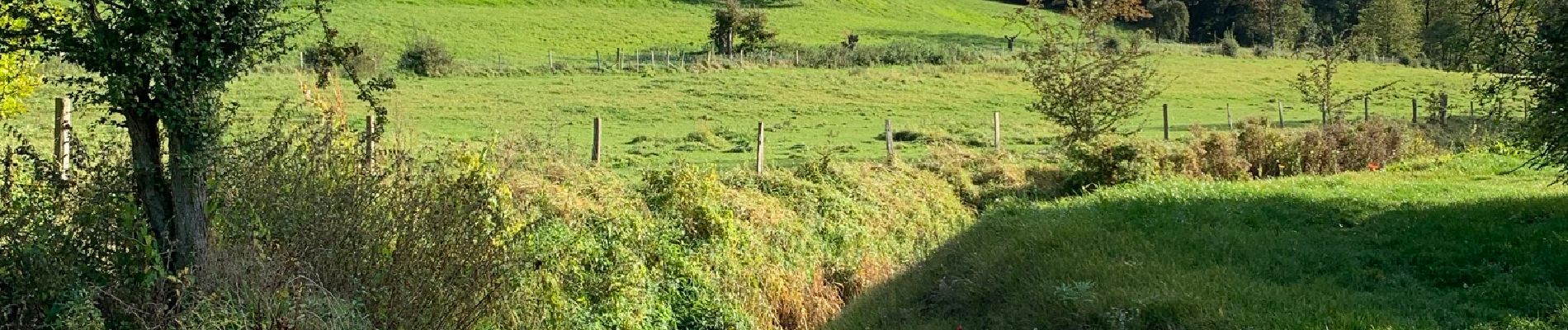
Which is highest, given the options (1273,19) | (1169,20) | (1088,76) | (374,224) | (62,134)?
(1169,20)

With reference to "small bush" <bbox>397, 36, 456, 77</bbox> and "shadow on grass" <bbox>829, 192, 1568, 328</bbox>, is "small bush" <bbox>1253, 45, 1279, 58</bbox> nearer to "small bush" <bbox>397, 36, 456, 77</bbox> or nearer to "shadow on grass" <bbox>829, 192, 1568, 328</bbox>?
"small bush" <bbox>397, 36, 456, 77</bbox>

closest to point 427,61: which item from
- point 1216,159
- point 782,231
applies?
point 782,231

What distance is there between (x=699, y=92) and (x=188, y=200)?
32.2 metres

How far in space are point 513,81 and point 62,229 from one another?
34.9m

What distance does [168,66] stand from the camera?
8.50 metres

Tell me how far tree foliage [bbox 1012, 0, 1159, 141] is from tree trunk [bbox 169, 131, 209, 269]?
18750 millimetres

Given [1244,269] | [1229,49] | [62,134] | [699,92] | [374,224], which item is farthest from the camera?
[1229,49]

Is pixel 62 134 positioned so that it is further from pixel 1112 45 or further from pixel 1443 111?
pixel 1443 111

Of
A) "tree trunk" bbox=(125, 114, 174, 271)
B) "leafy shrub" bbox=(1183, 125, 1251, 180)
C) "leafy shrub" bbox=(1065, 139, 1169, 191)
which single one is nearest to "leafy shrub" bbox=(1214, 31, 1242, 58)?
"leafy shrub" bbox=(1183, 125, 1251, 180)

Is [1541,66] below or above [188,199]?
above

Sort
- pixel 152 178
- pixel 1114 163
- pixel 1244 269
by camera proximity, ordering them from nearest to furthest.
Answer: pixel 152 178 < pixel 1244 269 < pixel 1114 163

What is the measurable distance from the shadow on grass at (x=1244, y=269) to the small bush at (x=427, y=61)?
35.7m

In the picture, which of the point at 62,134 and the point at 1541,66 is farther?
the point at 1541,66

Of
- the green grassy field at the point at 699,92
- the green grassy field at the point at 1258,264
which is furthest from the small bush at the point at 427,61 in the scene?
the green grassy field at the point at 1258,264
